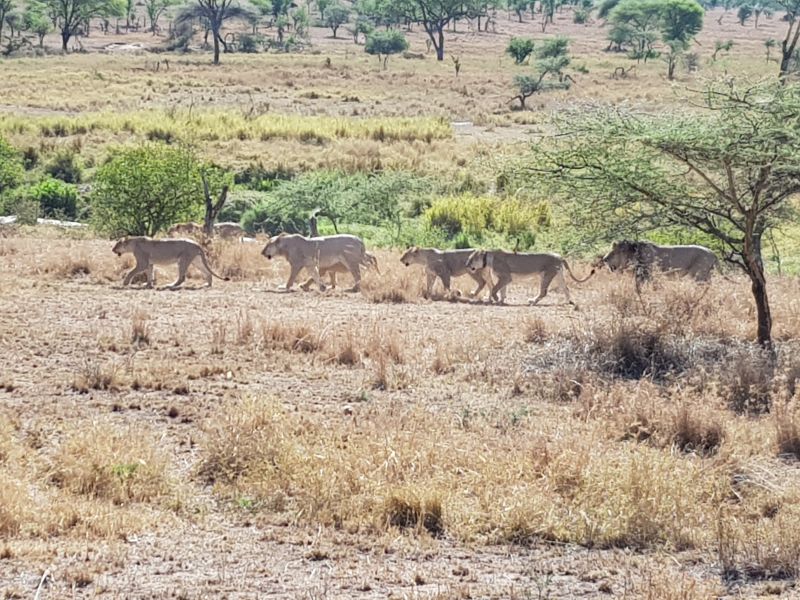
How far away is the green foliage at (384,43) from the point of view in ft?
296

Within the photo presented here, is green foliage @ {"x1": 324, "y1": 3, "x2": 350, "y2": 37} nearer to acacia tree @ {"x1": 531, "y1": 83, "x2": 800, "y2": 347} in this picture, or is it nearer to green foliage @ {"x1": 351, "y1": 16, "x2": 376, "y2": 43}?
green foliage @ {"x1": 351, "y1": 16, "x2": 376, "y2": 43}


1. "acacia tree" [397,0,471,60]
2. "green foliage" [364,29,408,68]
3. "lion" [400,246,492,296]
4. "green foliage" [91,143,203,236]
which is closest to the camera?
"lion" [400,246,492,296]

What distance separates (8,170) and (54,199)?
79.4 inches

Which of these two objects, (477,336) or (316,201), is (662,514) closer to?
(477,336)

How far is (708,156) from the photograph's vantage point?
13430 mm

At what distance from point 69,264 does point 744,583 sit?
46.7 ft

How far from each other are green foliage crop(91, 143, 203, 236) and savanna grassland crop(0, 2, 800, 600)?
7.71 feet

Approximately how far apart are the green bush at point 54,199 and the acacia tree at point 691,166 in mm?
19123

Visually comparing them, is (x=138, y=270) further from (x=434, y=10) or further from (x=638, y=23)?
(x=638, y=23)

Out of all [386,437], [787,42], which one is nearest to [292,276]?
[386,437]

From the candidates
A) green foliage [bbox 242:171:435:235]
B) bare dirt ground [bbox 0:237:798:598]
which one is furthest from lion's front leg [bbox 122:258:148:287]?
green foliage [bbox 242:171:435:235]

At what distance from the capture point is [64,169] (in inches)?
1412

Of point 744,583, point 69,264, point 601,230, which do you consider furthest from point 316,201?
point 744,583

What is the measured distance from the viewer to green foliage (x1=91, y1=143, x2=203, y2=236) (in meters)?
23.8
